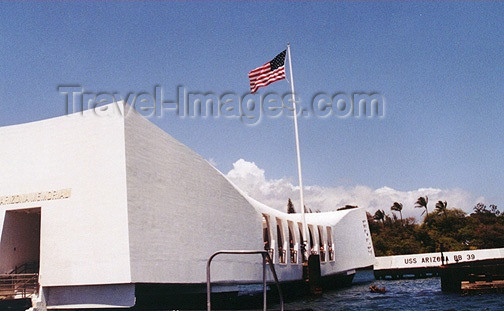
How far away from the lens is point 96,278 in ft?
49.8

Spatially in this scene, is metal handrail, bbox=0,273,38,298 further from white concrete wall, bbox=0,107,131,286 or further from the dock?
the dock

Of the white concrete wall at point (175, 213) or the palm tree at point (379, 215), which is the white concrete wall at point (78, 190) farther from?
the palm tree at point (379, 215)

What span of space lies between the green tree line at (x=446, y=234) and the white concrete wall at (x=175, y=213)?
4793 cm

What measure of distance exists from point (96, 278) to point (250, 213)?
9768 mm

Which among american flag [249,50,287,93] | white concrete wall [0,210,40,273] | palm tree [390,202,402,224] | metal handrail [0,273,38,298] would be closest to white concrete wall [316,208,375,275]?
american flag [249,50,287,93]

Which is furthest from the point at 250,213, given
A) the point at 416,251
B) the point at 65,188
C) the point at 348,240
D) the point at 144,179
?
the point at 416,251

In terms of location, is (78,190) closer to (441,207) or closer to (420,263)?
(420,263)

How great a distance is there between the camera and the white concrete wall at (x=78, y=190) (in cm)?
1523

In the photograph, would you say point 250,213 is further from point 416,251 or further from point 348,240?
point 416,251

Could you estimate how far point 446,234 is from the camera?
6931cm

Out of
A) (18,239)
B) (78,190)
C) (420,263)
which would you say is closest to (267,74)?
(78,190)

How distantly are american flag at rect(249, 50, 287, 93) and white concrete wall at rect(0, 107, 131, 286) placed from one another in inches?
391

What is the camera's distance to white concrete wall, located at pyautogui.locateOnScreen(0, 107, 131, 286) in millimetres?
15234

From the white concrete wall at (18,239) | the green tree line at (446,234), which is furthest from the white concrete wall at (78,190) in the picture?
the green tree line at (446,234)
